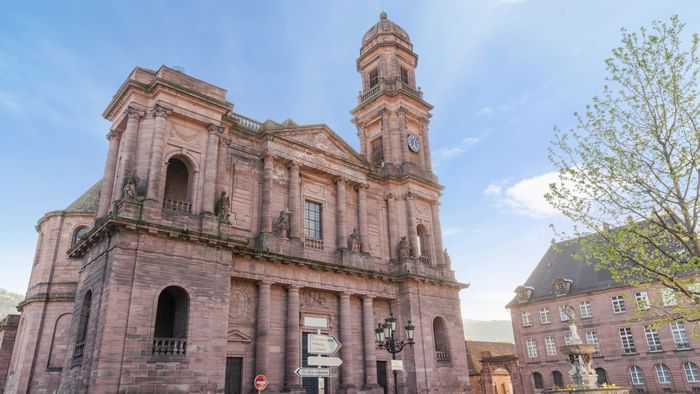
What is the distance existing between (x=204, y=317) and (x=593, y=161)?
47.5 ft

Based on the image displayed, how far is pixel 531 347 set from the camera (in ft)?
143

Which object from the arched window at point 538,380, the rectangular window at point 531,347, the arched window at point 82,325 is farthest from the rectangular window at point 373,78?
the arched window at point 538,380

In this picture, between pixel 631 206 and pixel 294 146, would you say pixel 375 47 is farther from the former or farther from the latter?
pixel 631 206

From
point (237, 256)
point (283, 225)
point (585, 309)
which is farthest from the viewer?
point (585, 309)

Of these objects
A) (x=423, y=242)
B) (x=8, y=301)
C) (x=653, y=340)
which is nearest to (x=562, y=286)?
Answer: (x=653, y=340)

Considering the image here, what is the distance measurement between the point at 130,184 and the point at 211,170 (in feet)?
11.1

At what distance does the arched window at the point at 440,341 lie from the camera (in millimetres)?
27094

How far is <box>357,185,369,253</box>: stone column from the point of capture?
1046 inches

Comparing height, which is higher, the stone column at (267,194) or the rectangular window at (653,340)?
the stone column at (267,194)

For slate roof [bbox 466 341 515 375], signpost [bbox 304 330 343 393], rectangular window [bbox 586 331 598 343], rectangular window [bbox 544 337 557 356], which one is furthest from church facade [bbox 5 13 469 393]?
slate roof [bbox 466 341 515 375]

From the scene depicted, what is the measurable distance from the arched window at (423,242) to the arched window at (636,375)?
20711 millimetres

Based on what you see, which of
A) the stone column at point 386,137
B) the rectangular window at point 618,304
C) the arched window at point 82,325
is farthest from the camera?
the rectangular window at point 618,304

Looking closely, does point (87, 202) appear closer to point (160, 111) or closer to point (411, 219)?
point (160, 111)

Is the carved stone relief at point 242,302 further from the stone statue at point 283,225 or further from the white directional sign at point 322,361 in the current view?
the white directional sign at point 322,361
